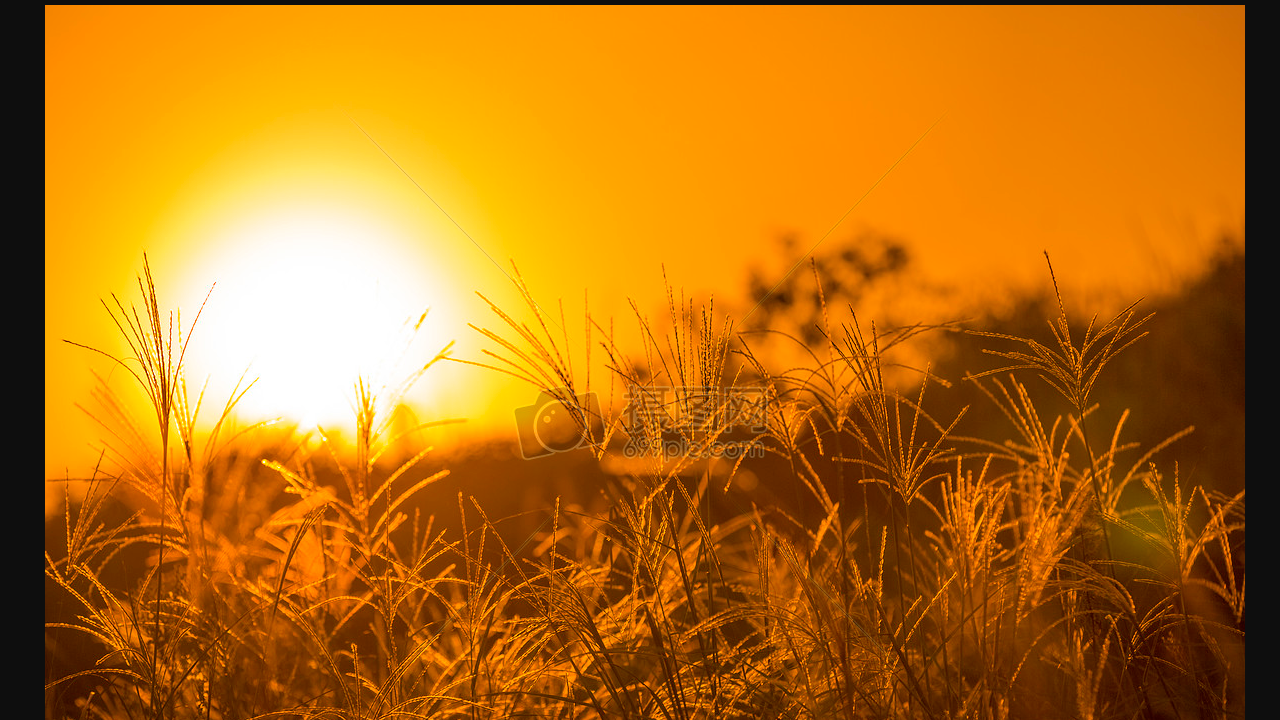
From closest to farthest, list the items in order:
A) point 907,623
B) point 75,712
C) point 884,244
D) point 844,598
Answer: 1. point 844,598
2. point 907,623
3. point 75,712
4. point 884,244

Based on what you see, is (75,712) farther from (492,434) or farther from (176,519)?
(492,434)

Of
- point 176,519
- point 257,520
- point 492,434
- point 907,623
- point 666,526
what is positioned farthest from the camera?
point 492,434

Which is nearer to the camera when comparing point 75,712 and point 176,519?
point 176,519

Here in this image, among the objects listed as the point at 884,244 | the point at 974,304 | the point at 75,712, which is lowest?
the point at 75,712

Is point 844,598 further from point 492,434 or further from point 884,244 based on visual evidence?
point 492,434

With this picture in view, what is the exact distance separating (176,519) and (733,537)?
3.53 metres

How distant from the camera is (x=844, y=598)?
1469 millimetres

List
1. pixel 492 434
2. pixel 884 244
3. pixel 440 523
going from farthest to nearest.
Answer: pixel 492 434
pixel 884 244
pixel 440 523

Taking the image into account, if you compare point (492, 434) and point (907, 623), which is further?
point (492, 434)

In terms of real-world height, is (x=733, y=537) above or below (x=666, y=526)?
below

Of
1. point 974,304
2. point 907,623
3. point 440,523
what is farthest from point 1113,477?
point 440,523

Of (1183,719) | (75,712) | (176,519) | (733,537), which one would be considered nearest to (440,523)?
(733,537)
